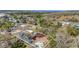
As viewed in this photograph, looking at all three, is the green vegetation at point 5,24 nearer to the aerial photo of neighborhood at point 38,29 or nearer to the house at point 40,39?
the aerial photo of neighborhood at point 38,29

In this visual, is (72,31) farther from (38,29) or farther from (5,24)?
(5,24)

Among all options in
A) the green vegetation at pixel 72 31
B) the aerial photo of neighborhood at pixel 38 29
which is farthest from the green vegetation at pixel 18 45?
the green vegetation at pixel 72 31

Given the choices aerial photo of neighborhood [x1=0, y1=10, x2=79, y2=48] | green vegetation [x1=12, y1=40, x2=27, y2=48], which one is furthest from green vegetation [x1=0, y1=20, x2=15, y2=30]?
green vegetation [x1=12, y1=40, x2=27, y2=48]
